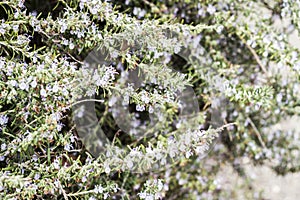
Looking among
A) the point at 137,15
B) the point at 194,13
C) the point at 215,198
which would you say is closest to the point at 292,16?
the point at 194,13

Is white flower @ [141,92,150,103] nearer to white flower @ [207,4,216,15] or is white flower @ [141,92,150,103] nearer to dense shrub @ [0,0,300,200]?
dense shrub @ [0,0,300,200]

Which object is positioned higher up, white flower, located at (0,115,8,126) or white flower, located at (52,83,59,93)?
white flower, located at (52,83,59,93)

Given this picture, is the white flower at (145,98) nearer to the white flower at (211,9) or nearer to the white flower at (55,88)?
the white flower at (55,88)

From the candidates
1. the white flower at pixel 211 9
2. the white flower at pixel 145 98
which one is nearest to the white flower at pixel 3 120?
the white flower at pixel 145 98

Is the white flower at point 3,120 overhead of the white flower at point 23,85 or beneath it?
beneath

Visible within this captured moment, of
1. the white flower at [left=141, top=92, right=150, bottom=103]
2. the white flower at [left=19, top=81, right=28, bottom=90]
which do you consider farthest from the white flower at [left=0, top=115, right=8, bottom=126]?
the white flower at [left=141, top=92, right=150, bottom=103]

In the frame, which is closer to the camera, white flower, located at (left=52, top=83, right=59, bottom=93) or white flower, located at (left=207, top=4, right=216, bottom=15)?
white flower, located at (left=52, top=83, right=59, bottom=93)

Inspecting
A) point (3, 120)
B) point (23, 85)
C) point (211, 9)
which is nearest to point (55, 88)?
point (23, 85)

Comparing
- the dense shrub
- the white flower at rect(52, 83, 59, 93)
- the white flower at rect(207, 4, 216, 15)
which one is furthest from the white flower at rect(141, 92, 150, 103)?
the white flower at rect(207, 4, 216, 15)
